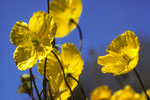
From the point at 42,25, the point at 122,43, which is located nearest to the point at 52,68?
the point at 42,25

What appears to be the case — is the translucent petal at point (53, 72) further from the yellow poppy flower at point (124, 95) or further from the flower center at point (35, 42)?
the yellow poppy flower at point (124, 95)

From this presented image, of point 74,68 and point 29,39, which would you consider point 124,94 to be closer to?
point 74,68

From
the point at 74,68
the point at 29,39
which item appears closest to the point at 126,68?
the point at 74,68

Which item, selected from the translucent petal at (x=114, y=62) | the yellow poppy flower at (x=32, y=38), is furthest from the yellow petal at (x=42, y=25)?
the translucent petal at (x=114, y=62)

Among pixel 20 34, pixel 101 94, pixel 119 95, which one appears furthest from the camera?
pixel 101 94

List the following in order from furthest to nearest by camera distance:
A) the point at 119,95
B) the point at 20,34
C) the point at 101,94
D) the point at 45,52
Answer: the point at 101,94
the point at 119,95
the point at 20,34
the point at 45,52

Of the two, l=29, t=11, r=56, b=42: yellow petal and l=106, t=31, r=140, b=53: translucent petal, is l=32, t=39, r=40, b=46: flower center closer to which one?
l=29, t=11, r=56, b=42: yellow petal

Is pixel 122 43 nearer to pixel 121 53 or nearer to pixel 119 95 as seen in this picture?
pixel 121 53
